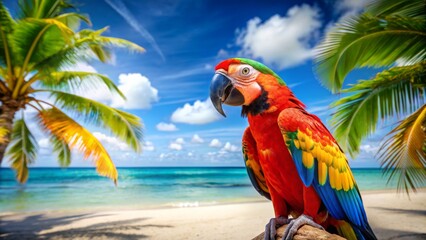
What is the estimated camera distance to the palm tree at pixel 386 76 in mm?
3848

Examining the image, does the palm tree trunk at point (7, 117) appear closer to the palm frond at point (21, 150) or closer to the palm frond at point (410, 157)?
the palm frond at point (21, 150)

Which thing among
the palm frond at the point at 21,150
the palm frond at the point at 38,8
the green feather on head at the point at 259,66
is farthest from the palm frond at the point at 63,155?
the green feather on head at the point at 259,66

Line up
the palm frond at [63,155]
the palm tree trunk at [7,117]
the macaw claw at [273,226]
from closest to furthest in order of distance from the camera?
the macaw claw at [273,226]
the palm tree trunk at [7,117]
the palm frond at [63,155]

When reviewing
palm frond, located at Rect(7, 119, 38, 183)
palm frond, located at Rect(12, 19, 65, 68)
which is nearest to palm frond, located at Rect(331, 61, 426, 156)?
palm frond, located at Rect(12, 19, 65, 68)

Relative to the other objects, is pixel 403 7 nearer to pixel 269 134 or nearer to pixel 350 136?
pixel 350 136

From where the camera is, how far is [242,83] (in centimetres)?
145

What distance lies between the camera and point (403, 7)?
4426 millimetres

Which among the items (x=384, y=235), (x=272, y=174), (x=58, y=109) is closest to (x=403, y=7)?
(x=384, y=235)

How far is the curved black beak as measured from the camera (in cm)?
147

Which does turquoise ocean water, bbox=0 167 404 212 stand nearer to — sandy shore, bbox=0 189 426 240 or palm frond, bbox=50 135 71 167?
sandy shore, bbox=0 189 426 240

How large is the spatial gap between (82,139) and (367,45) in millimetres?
5087

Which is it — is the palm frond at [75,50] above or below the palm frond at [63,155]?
above

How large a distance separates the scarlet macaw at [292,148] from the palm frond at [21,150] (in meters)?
7.19

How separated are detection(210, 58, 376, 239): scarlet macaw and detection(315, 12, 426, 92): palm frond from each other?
324 centimetres
